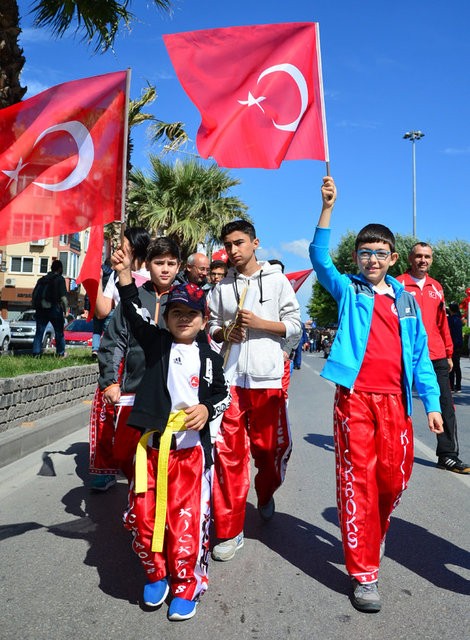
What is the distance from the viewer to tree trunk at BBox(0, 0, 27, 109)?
9.55 m

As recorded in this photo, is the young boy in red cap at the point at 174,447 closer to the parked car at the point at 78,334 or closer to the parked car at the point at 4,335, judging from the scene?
the parked car at the point at 78,334

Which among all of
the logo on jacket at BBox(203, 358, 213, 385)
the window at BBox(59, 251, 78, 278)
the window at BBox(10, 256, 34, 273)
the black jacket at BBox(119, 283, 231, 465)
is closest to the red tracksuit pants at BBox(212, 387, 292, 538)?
the black jacket at BBox(119, 283, 231, 465)

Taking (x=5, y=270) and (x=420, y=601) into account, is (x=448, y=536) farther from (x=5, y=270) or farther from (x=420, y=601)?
(x=5, y=270)

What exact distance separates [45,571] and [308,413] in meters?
7.59

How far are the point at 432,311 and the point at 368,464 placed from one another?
10.5 ft

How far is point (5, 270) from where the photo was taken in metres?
52.4

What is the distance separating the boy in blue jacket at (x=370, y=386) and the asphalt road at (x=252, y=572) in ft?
0.96

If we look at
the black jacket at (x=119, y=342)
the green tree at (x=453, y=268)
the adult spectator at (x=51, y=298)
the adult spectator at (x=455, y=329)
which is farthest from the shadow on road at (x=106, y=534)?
the green tree at (x=453, y=268)

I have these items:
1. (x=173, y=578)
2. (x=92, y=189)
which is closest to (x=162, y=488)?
(x=173, y=578)

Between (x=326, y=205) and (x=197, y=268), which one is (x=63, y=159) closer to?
(x=326, y=205)

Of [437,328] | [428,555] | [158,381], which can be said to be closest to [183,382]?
[158,381]

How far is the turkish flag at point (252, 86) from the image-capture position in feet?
14.1

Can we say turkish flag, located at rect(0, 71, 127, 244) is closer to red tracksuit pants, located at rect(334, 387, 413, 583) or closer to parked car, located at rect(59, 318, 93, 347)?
red tracksuit pants, located at rect(334, 387, 413, 583)

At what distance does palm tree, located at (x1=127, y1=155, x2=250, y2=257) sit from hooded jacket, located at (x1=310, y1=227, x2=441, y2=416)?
1593cm
